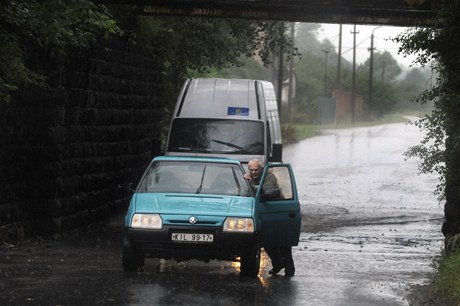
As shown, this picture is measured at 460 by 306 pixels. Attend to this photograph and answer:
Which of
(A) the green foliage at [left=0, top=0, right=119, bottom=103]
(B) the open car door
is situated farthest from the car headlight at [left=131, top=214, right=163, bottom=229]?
(A) the green foliage at [left=0, top=0, right=119, bottom=103]

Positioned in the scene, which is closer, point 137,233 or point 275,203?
point 137,233

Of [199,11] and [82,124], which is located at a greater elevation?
[199,11]

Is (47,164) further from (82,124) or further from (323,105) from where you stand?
(323,105)

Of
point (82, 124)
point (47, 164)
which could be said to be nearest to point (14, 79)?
point (47, 164)

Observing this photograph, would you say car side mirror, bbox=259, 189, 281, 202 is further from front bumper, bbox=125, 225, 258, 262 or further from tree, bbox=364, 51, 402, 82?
tree, bbox=364, 51, 402, 82

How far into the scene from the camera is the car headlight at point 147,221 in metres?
13.0

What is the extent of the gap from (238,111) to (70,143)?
356cm

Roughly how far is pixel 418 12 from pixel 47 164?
7.14 m

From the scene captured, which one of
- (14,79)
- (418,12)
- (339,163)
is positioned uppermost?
(418,12)

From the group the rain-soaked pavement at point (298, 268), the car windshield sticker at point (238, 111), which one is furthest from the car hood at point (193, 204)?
the car windshield sticker at point (238, 111)

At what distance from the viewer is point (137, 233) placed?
42.7 feet

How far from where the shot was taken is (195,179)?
567 inches

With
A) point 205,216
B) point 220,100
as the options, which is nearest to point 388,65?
point 220,100

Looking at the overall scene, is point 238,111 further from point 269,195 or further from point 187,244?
point 187,244
